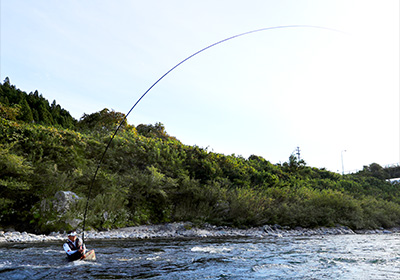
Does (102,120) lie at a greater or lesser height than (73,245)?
greater

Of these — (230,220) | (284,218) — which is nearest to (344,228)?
(284,218)

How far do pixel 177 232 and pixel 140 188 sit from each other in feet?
11.3

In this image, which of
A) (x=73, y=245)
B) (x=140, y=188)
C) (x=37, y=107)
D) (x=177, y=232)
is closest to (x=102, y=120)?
(x=37, y=107)

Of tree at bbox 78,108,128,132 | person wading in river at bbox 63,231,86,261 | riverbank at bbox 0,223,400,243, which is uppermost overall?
tree at bbox 78,108,128,132

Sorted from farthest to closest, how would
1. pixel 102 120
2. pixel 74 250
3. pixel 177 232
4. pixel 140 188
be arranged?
1. pixel 102 120
2. pixel 140 188
3. pixel 177 232
4. pixel 74 250

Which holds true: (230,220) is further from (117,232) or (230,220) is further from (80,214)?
(80,214)

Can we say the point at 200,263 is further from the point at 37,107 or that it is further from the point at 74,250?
the point at 37,107

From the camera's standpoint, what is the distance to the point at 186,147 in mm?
23859

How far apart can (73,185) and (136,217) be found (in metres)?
3.26

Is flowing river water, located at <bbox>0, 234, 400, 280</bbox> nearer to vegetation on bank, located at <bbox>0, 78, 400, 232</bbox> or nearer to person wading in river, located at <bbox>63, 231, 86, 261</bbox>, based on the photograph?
person wading in river, located at <bbox>63, 231, 86, 261</bbox>

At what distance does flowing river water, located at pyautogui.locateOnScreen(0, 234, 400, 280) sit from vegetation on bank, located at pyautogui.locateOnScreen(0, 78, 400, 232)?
414cm

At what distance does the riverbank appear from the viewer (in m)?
12.1

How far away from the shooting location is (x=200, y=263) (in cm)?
792

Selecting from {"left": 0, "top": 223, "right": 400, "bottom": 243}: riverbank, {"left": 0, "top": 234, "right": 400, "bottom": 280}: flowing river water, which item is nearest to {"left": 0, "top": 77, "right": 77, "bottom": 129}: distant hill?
{"left": 0, "top": 223, "right": 400, "bottom": 243}: riverbank
